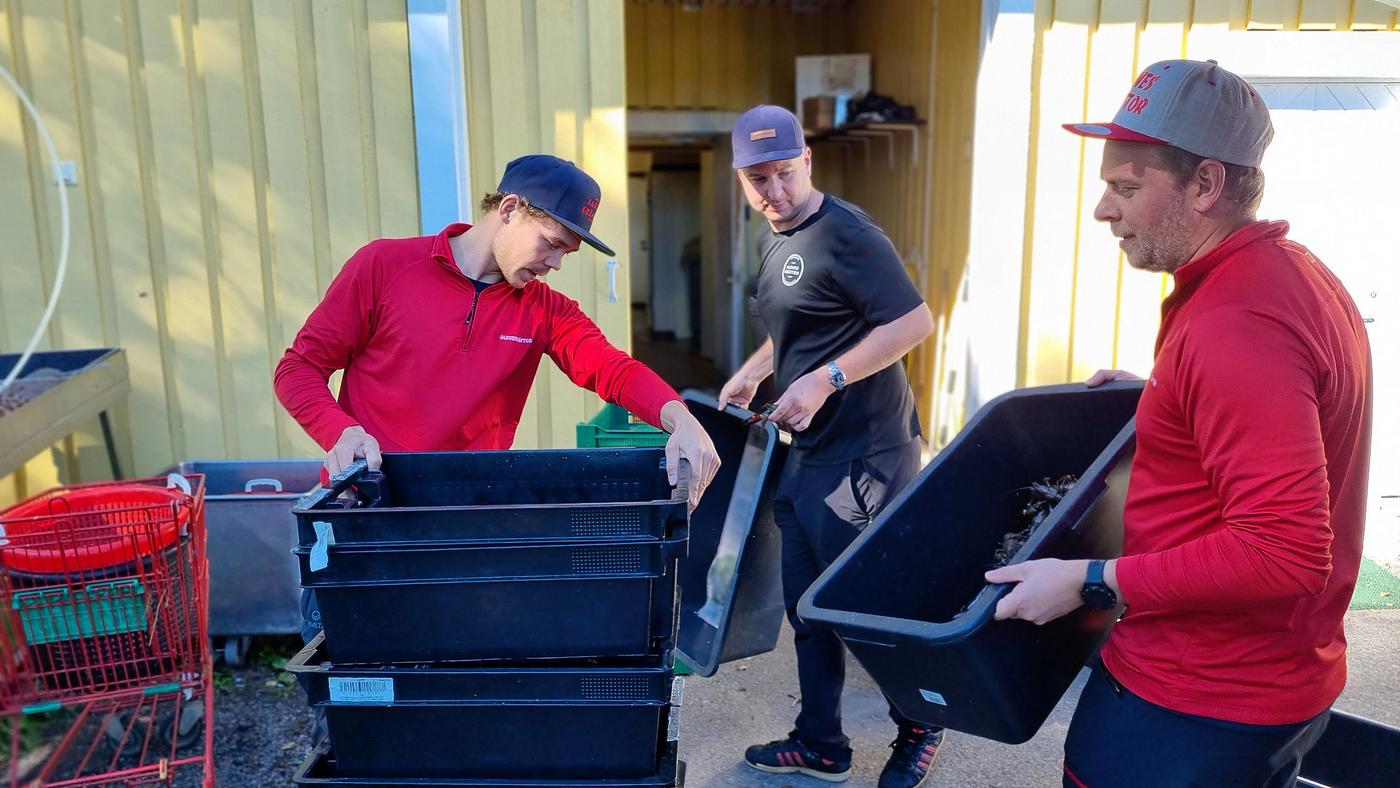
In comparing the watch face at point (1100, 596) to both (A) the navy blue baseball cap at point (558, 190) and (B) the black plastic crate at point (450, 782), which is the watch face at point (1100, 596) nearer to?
(B) the black plastic crate at point (450, 782)

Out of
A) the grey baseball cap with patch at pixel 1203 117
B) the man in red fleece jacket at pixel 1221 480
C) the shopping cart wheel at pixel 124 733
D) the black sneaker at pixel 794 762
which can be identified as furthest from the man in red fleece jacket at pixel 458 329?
the shopping cart wheel at pixel 124 733

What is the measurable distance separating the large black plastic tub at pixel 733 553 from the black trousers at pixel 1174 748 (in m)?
1.62

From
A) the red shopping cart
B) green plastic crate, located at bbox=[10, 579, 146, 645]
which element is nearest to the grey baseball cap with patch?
the red shopping cart

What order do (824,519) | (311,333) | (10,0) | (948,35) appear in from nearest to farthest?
1. (311,333)
2. (824,519)
3. (10,0)
4. (948,35)

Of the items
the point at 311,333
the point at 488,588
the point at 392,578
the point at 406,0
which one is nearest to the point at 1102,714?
the point at 488,588

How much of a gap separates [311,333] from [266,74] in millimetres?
2789

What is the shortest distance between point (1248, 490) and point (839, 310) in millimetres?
1688

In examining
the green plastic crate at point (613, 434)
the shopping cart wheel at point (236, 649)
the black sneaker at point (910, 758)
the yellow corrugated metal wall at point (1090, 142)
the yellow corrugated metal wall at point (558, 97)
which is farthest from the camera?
the yellow corrugated metal wall at point (1090, 142)

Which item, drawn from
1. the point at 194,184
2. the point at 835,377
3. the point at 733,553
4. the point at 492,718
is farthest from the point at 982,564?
the point at 194,184

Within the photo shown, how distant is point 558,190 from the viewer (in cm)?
244

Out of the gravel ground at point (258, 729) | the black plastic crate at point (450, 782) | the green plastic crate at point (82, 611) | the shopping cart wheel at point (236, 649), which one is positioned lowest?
the gravel ground at point (258, 729)

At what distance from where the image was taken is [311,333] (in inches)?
98.3

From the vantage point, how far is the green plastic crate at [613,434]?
12.2 feet

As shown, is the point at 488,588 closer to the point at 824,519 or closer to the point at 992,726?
the point at 992,726
